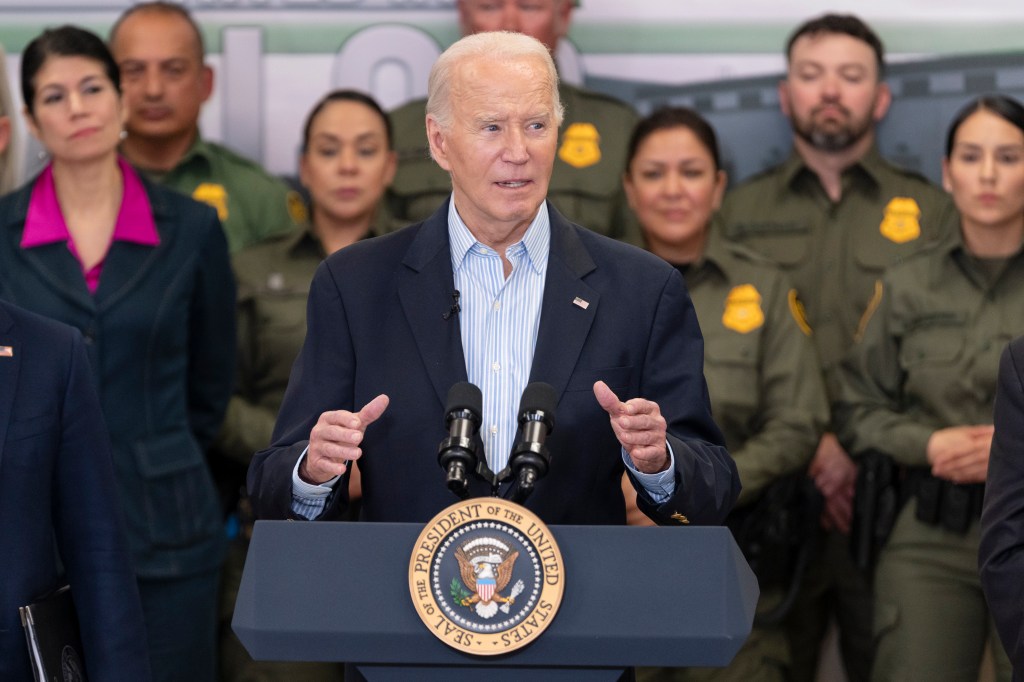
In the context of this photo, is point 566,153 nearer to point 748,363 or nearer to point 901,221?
point 748,363

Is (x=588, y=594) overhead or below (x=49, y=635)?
overhead

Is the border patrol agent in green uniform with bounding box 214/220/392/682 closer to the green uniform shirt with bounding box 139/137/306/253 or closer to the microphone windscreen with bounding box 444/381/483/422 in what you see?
the green uniform shirt with bounding box 139/137/306/253

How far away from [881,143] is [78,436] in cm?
383

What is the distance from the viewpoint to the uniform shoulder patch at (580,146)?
5.57 metres

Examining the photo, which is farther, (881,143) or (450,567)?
(881,143)

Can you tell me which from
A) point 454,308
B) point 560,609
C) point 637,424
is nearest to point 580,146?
point 454,308

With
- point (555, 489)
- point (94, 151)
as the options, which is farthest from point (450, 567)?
Result: point (94, 151)

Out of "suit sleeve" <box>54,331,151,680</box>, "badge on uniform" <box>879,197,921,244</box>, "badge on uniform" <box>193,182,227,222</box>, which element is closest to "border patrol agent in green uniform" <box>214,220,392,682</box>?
"badge on uniform" <box>193,182,227,222</box>

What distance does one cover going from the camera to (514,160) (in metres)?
2.75

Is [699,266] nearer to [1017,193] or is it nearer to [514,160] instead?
[1017,193]

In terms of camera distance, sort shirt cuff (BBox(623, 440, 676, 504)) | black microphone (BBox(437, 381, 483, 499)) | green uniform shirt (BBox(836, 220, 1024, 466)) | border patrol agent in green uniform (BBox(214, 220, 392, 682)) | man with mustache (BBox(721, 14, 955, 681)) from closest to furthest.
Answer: black microphone (BBox(437, 381, 483, 499)), shirt cuff (BBox(623, 440, 676, 504)), green uniform shirt (BBox(836, 220, 1024, 466)), border patrol agent in green uniform (BBox(214, 220, 392, 682)), man with mustache (BBox(721, 14, 955, 681))

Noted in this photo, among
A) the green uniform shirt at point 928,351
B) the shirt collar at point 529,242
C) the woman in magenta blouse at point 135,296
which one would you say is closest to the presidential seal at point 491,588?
the shirt collar at point 529,242

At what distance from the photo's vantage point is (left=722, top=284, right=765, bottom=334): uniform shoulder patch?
16.7ft

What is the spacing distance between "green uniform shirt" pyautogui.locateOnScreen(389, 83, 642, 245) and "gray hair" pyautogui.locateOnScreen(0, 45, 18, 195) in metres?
1.23
